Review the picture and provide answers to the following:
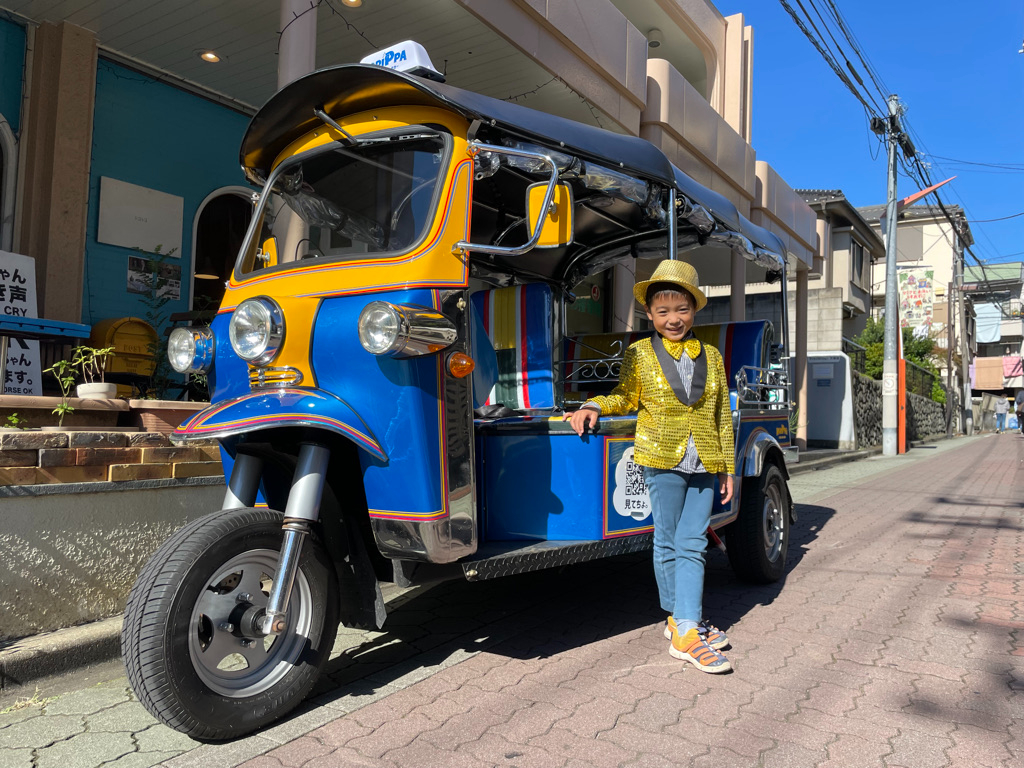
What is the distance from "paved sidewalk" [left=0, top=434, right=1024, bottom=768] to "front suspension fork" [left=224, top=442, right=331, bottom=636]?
0.46 metres

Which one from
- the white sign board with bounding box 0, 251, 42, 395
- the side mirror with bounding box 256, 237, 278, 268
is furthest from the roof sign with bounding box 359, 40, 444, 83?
the white sign board with bounding box 0, 251, 42, 395

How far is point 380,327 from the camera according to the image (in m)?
2.88

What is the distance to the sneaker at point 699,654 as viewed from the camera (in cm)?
345

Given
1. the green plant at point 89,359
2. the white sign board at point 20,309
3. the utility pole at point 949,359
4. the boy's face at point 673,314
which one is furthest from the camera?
the utility pole at point 949,359

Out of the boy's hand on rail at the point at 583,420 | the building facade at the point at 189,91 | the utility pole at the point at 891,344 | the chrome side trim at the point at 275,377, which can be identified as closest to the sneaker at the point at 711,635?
the boy's hand on rail at the point at 583,420

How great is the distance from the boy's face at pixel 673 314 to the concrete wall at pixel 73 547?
2703 millimetres

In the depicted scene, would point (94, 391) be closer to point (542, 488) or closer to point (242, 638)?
point (242, 638)

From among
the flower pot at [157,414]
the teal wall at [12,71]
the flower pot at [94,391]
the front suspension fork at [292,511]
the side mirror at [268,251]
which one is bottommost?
the front suspension fork at [292,511]

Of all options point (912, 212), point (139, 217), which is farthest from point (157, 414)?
point (912, 212)

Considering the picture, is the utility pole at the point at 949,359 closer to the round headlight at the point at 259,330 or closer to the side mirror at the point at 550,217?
the side mirror at the point at 550,217

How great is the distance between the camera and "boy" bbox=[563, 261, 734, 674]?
3.64 m

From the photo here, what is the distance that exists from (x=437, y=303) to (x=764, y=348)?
3603mm

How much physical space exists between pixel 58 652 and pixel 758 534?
3.96 meters

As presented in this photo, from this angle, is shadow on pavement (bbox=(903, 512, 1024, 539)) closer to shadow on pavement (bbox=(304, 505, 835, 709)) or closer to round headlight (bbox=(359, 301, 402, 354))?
shadow on pavement (bbox=(304, 505, 835, 709))
